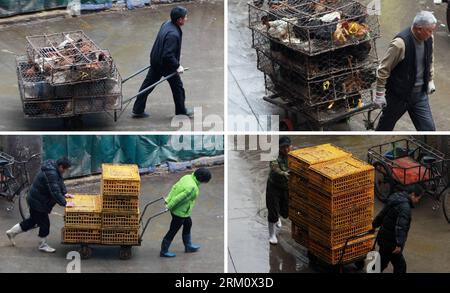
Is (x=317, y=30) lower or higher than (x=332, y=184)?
higher

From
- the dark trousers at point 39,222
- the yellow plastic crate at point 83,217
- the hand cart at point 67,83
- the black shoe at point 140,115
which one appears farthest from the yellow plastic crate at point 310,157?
the black shoe at point 140,115

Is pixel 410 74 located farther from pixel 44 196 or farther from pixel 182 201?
pixel 44 196

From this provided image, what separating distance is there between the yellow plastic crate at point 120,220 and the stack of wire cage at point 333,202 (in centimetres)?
198

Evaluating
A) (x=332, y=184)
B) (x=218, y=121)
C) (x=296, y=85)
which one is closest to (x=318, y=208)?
(x=332, y=184)

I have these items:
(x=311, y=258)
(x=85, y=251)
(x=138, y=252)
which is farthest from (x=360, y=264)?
(x=85, y=251)

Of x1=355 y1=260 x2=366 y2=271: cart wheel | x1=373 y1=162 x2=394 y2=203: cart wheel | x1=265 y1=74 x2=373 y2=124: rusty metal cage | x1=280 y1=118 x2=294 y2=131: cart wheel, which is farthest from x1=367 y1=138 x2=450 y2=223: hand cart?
x1=355 y1=260 x2=366 y2=271: cart wheel

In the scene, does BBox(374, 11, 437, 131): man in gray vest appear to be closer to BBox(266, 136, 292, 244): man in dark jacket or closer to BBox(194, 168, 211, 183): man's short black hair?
BBox(266, 136, 292, 244): man in dark jacket

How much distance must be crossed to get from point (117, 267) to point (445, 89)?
594 cm

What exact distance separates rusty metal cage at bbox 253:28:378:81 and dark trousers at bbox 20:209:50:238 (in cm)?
369

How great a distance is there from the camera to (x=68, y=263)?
14.0 metres

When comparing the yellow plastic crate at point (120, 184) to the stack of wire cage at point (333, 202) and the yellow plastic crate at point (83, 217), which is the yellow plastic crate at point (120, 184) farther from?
the stack of wire cage at point (333, 202)

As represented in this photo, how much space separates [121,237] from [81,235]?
49cm

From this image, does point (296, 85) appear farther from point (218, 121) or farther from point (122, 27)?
point (122, 27)

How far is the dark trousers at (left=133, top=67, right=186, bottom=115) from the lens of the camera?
1595cm
